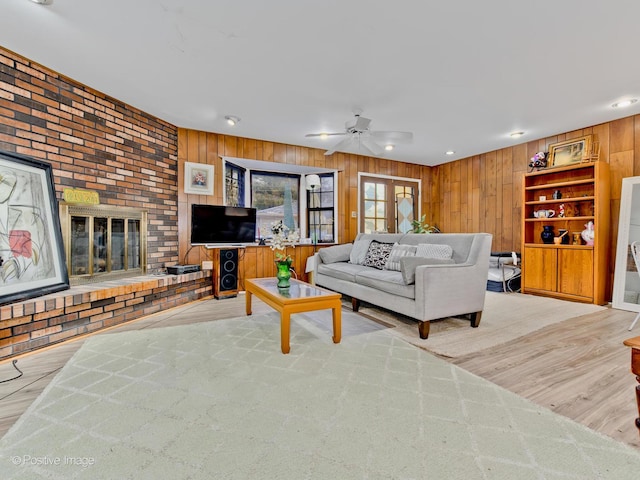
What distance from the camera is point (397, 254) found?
3629mm

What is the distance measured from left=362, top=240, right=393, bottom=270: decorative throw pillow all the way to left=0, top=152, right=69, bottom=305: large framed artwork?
3243mm

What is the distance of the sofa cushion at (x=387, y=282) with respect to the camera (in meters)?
2.76

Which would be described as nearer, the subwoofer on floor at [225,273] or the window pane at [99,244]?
the window pane at [99,244]

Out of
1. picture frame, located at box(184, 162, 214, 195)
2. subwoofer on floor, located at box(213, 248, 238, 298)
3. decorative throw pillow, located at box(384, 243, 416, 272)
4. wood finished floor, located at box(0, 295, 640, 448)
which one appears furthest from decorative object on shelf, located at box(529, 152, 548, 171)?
picture frame, located at box(184, 162, 214, 195)

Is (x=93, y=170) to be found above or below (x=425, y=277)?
above

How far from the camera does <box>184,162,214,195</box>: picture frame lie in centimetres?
424

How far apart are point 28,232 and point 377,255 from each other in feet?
11.5

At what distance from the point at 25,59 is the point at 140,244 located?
6.48 feet

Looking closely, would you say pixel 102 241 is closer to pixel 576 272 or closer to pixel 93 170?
pixel 93 170

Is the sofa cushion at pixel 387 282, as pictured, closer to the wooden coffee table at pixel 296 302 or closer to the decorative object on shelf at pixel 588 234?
the wooden coffee table at pixel 296 302

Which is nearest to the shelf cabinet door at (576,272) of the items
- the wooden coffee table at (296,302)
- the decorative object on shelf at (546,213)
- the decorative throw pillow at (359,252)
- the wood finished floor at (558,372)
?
the decorative object on shelf at (546,213)

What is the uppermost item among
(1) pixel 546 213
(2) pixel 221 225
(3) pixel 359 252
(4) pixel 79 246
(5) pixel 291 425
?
(1) pixel 546 213

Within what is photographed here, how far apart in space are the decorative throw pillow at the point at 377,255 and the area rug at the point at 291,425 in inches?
64.8

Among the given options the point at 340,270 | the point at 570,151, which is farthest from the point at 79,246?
the point at 570,151
